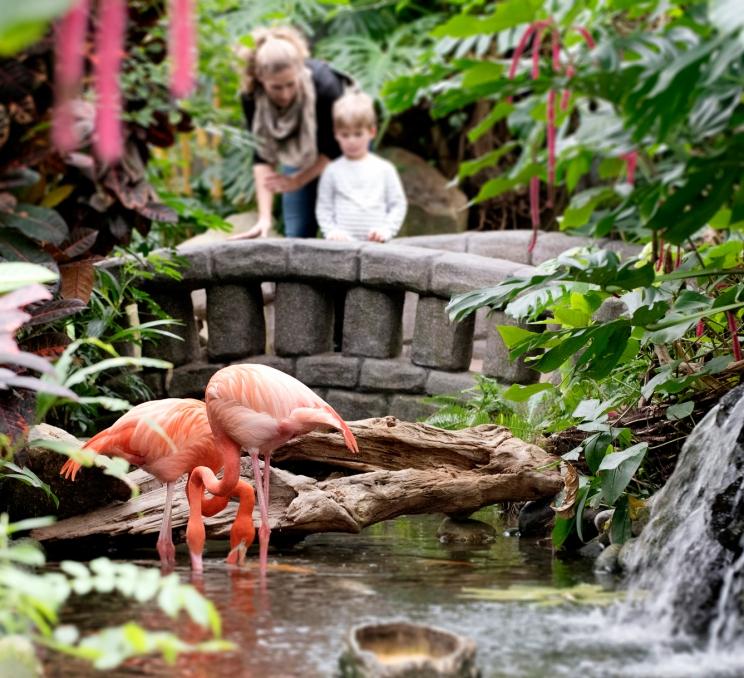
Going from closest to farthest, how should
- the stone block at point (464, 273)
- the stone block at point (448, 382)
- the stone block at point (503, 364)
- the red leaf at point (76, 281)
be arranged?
the red leaf at point (76, 281) → the stone block at point (503, 364) → the stone block at point (464, 273) → the stone block at point (448, 382)

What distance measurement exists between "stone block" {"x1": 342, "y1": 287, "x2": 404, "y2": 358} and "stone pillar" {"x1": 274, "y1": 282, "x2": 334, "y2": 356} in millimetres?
211

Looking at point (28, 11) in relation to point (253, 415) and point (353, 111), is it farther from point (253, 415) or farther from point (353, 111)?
point (353, 111)

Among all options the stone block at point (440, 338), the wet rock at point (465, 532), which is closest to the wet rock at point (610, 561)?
the wet rock at point (465, 532)

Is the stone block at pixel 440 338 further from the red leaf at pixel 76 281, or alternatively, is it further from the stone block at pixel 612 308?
the red leaf at pixel 76 281

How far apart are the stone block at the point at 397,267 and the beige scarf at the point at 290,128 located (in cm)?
141

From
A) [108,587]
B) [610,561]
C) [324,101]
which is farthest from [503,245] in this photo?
[108,587]

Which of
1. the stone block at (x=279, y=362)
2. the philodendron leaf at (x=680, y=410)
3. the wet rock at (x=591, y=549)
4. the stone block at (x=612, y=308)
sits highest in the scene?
the stone block at (x=612, y=308)

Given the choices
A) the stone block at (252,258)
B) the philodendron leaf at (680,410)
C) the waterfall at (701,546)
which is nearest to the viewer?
the waterfall at (701,546)

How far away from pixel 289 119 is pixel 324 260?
139 centimetres

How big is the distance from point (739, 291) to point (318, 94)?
4.46 meters

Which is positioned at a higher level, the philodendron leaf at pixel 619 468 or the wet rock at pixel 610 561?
the philodendron leaf at pixel 619 468

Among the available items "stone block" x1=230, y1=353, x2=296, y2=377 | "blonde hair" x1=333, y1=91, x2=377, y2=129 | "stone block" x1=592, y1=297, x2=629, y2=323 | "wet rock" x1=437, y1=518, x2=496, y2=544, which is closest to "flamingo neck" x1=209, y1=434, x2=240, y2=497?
"wet rock" x1=437, y1=518, x2=496, y2=544

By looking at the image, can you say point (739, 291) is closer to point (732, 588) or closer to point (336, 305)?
point (732, 588)

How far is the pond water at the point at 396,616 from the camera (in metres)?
2.44
